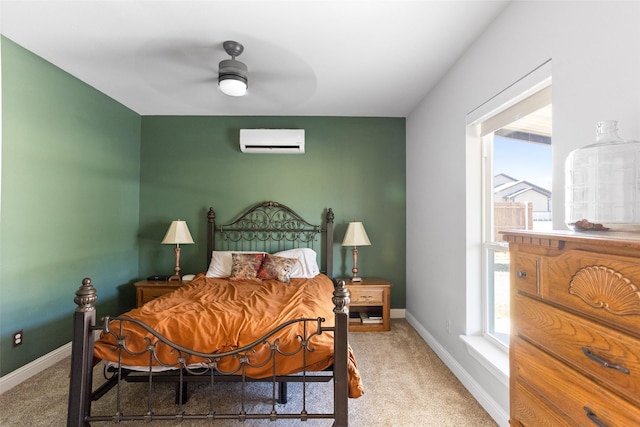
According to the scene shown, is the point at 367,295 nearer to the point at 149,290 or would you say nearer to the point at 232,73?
the point at 149,290

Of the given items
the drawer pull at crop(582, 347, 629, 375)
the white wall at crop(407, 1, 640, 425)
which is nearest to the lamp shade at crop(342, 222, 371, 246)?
the white wall at crop(407, 1, 640, 425)

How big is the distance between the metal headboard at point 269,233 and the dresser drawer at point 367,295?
0.59 metres

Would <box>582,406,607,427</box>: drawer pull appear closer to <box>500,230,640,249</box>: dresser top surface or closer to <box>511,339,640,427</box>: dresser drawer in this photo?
<box>511,339,640,427</box>: dresser drawer

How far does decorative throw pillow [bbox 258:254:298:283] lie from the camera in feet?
10.6

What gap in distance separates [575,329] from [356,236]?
2.79 metres

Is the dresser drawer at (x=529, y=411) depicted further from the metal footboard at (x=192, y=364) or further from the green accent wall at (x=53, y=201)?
the green accent wall at (x=53, y=201)

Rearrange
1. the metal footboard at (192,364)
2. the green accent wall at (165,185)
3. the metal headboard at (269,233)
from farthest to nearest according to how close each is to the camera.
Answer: the metal headboard at (269,233) → the green accent wall at (165,185) → the metal footboard at (192,364)

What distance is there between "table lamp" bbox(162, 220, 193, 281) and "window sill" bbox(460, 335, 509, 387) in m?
3.07

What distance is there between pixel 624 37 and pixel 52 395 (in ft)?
12.7

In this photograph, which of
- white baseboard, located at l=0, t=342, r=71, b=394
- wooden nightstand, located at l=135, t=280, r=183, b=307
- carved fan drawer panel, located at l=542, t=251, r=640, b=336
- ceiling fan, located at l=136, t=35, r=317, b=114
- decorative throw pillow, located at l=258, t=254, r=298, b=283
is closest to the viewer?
carved fan drawer panel, located at l=542, t=251, r=640, b=336

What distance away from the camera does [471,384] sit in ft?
7.29

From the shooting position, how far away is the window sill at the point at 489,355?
1824 millimetres

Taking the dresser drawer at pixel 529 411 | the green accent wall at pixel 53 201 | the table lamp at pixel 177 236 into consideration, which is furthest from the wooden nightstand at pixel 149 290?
the dresser drawer at pixel 529 411

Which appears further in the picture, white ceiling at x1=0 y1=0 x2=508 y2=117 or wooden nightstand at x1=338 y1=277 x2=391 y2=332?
wooden nightstand at x1=338 y1=277 x2=391 y2=332
